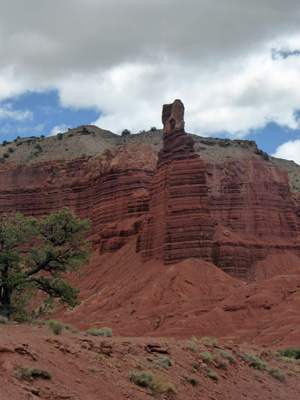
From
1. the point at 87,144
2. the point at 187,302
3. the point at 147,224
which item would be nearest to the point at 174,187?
the point at 147,224

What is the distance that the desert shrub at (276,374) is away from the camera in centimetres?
1936

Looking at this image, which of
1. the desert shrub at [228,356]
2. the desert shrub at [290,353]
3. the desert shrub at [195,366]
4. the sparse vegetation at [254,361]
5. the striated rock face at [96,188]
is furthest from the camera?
the striated rock face at [96,188]

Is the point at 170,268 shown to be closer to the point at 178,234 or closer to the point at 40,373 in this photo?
the point at 178,234

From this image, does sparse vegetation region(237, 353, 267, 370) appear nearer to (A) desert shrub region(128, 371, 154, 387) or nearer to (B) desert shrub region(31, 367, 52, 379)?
(A) desert shrub region(128, 371, 154, 387)

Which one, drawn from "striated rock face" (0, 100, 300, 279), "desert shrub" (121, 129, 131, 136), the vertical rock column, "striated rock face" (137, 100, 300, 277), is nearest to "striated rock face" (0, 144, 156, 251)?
"striated rock face" (0, 100, 300, 279)

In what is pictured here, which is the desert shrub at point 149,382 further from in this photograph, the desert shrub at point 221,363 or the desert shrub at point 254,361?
the desert shrub at point 254,361

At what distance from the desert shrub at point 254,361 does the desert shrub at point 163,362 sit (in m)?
5.58

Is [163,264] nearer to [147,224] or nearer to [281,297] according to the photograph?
[147,224]

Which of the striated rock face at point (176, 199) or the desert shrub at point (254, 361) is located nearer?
the desert shrub at point (254, 361)

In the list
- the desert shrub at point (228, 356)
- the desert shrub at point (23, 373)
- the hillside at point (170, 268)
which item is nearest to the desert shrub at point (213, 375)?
the hillside at point (170, 268)

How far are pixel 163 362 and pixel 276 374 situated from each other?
6.87 metres

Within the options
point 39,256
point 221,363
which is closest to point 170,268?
point 39,256

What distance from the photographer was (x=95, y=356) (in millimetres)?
12922

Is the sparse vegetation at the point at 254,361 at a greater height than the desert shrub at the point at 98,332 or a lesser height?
lesser
